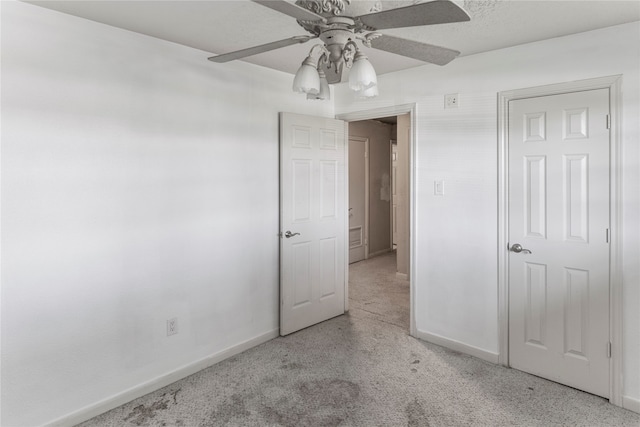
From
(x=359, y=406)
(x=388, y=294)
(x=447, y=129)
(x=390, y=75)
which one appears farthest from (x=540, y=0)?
(x=388, y=294)

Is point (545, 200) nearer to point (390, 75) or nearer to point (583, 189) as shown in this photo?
point (583, 189)

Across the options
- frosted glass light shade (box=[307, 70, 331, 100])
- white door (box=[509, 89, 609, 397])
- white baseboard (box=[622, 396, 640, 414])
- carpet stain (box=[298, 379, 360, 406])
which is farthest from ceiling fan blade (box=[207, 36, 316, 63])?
white baseboard (box=[622, 396, 640, 414])

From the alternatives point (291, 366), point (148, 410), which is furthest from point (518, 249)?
point (148, 410)

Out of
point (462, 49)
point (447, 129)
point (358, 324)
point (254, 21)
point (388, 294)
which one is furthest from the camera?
point (388, 294)

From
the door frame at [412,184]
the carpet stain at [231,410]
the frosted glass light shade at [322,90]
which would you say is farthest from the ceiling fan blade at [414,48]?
the carpet stain at [231,410]

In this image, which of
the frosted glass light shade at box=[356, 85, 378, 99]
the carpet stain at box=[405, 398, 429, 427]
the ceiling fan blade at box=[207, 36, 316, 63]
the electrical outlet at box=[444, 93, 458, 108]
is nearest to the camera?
the ceiling fan blade at box=[207, 36, 316, 63]

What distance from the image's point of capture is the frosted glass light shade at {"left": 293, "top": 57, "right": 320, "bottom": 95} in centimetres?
154

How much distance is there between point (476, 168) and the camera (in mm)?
2975

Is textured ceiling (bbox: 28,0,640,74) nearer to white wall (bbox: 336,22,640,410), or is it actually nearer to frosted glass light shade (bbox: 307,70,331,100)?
white wall (bbox: 336,22,640,410)

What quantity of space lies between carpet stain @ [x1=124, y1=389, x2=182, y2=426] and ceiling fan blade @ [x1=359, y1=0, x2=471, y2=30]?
2.43m

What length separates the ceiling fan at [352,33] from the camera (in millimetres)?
1209

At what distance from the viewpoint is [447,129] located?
123 inches

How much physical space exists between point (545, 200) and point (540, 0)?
129 cm

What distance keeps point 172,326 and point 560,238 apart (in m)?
2.75
